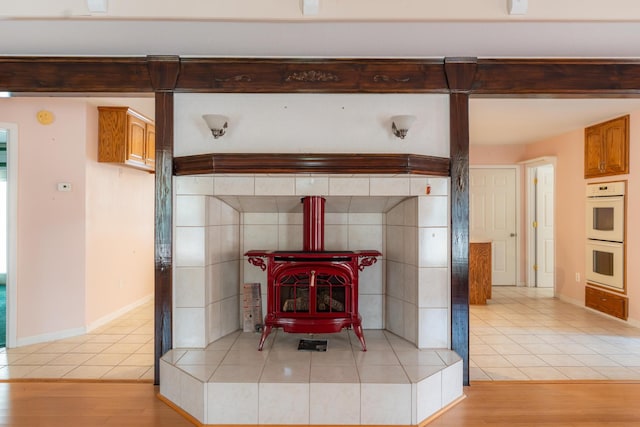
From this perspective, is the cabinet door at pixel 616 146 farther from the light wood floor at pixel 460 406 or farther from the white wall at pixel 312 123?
the white wall at pixel 312 123

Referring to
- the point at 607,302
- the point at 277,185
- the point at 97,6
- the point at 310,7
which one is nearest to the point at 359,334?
the point at 277,185

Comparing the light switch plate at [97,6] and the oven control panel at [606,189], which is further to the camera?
the oven control panel at [606,189]

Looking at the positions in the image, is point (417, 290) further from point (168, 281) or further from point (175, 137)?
point (175, 137)

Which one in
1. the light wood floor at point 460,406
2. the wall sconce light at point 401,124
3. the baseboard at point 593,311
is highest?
the wall sconce light at point 401,124

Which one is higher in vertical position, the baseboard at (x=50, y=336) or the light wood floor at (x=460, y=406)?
the baseboard at (x=50, y=336)

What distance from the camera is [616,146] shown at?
4449 millimetres

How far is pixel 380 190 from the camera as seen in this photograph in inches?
112

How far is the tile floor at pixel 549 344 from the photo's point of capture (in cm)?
301

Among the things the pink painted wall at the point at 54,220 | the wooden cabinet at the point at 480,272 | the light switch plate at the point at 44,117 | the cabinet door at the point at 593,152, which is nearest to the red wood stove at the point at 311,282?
the pink painted wall at the point at 54,220

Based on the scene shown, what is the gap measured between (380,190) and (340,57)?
920 millimetres

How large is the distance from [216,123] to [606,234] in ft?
14.2

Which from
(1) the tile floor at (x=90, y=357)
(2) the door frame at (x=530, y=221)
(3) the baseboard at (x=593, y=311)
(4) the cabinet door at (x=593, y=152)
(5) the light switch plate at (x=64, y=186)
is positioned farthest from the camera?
(2) the door frame at (x=530, y=221)

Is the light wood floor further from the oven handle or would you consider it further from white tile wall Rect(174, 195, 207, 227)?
the oven handle

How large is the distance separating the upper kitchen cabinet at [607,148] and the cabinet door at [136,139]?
5.05m
